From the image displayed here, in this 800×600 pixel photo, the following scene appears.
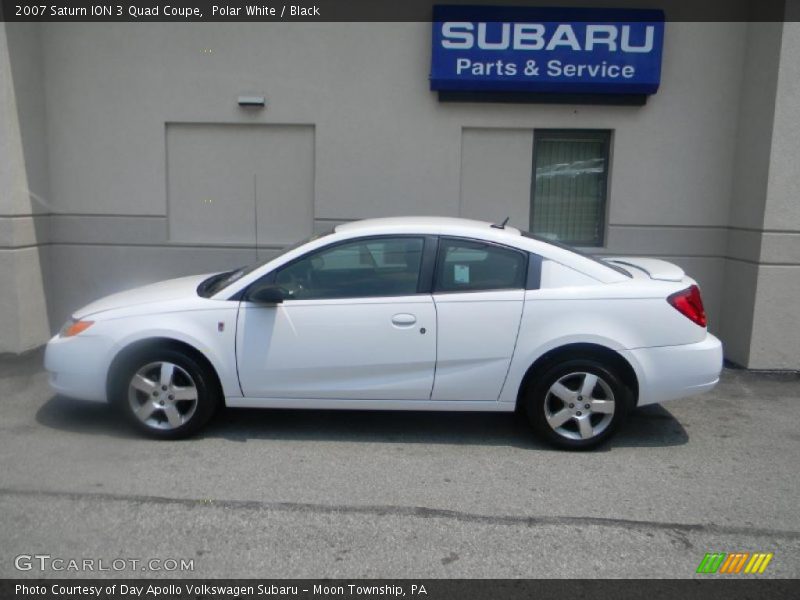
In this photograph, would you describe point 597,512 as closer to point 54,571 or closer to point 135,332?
point 54,571

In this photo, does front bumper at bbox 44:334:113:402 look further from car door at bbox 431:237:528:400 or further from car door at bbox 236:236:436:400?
car door at bbox 431:237:528:400

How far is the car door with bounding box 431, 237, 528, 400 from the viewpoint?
4.96m

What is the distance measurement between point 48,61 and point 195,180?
6.79 ft

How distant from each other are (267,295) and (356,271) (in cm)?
65

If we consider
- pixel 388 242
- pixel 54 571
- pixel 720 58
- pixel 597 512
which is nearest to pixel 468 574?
pixel 597 512

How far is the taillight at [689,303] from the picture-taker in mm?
4984

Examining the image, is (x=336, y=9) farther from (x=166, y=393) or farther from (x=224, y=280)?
(x=166, y=393)

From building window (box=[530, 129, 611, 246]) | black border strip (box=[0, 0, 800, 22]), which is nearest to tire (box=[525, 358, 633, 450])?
building window (box=[530, 129, 611, 246])

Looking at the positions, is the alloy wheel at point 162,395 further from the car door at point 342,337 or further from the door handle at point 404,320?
the door handle at point 404,320

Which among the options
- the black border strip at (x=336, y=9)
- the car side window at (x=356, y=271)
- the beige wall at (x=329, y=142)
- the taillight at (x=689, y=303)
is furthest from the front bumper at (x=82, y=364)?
the black border strip at (x=336, y=9)

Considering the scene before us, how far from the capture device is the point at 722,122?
7.88 meters

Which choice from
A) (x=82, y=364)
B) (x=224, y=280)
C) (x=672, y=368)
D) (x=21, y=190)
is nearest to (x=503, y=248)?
(x=672, y=368)

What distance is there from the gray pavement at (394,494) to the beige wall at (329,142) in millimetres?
2701

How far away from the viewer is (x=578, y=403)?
501 cm
